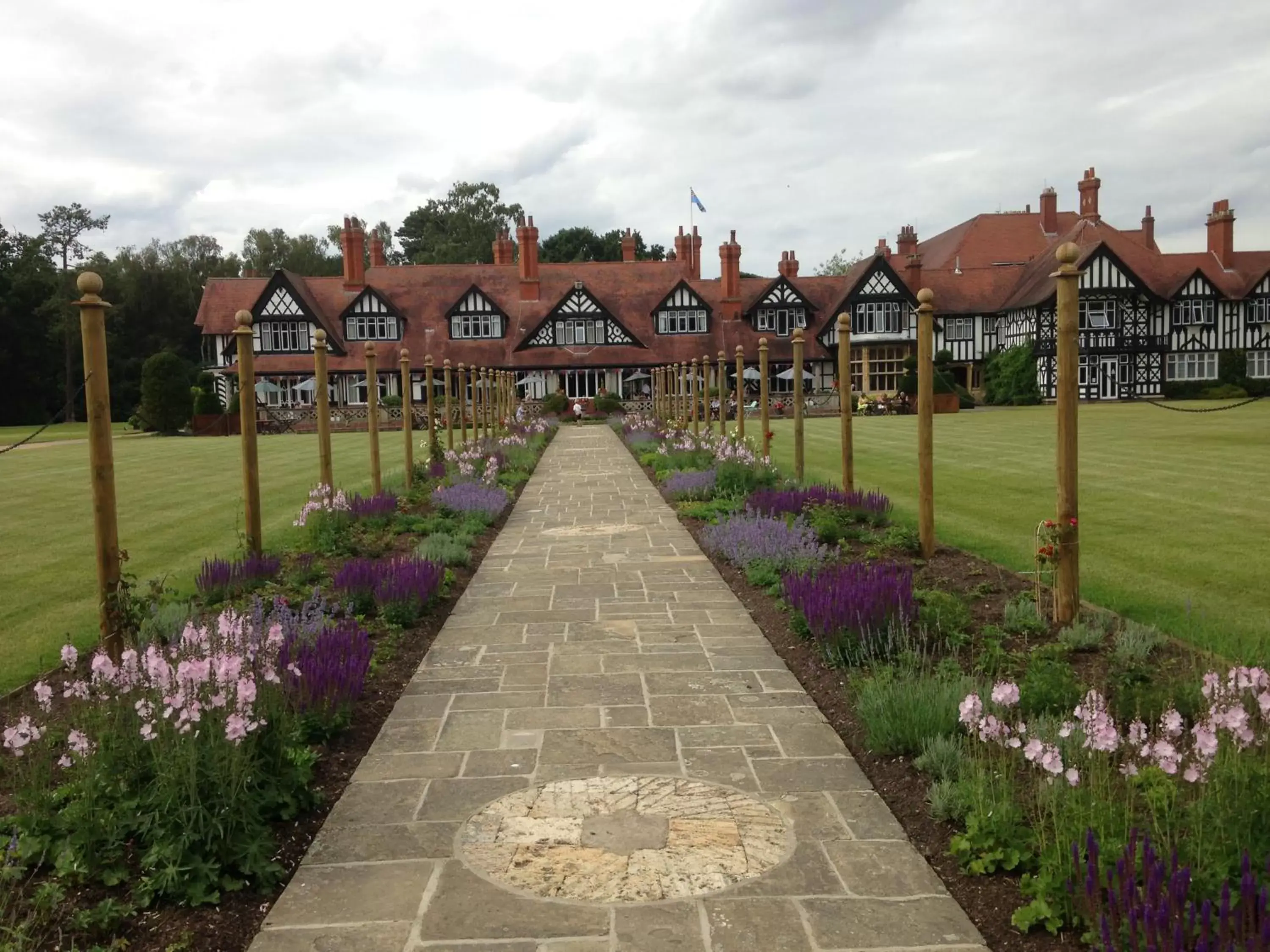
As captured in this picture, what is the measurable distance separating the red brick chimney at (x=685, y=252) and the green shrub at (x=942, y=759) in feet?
151

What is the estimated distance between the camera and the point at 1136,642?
193 inches

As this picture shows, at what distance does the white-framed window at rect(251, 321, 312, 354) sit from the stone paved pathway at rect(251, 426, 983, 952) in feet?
130

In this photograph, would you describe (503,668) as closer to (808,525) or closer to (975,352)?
(808,525)

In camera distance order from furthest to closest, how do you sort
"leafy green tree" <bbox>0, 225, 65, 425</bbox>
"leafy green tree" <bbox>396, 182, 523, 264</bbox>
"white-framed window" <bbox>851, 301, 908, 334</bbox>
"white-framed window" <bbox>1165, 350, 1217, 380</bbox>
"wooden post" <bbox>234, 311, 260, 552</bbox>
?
1. "leafy green tree" <bbox>396, 182, 523, 264</bbox>
2. "leafy green tree" <bbox>0, 225, 65, 425</bbox>
3. "white-framed window" <bbox>1165, 350, 1217, 380</bbox>
4. "white-framed window" <bbox>851, 301, 908, 334</bbox>
5. "wooden post" <bbox>234, 311, 260, 552</bbox>

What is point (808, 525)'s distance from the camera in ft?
28.4

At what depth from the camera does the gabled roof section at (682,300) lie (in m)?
44.6

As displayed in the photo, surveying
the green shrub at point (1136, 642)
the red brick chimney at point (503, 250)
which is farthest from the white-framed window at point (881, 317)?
the green shrub at point (1136, 642)

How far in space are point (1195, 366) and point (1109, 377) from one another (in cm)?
434

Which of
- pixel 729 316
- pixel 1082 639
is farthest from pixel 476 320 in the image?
pixel 1082 639

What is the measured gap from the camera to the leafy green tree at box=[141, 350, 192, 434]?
36.5 m

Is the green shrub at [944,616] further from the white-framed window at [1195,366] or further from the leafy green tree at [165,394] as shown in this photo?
the white-framed window at [1195,366]

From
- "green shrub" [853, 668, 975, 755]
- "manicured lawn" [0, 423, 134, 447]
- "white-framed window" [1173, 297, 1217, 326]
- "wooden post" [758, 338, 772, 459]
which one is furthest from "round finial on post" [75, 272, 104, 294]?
"white-framed window" [1173, 297, 1217, 326]

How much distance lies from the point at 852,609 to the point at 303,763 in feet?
9.00

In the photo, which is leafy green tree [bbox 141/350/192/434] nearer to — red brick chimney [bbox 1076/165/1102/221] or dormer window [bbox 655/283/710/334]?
dormer window [bbox 655/283/710/334]
